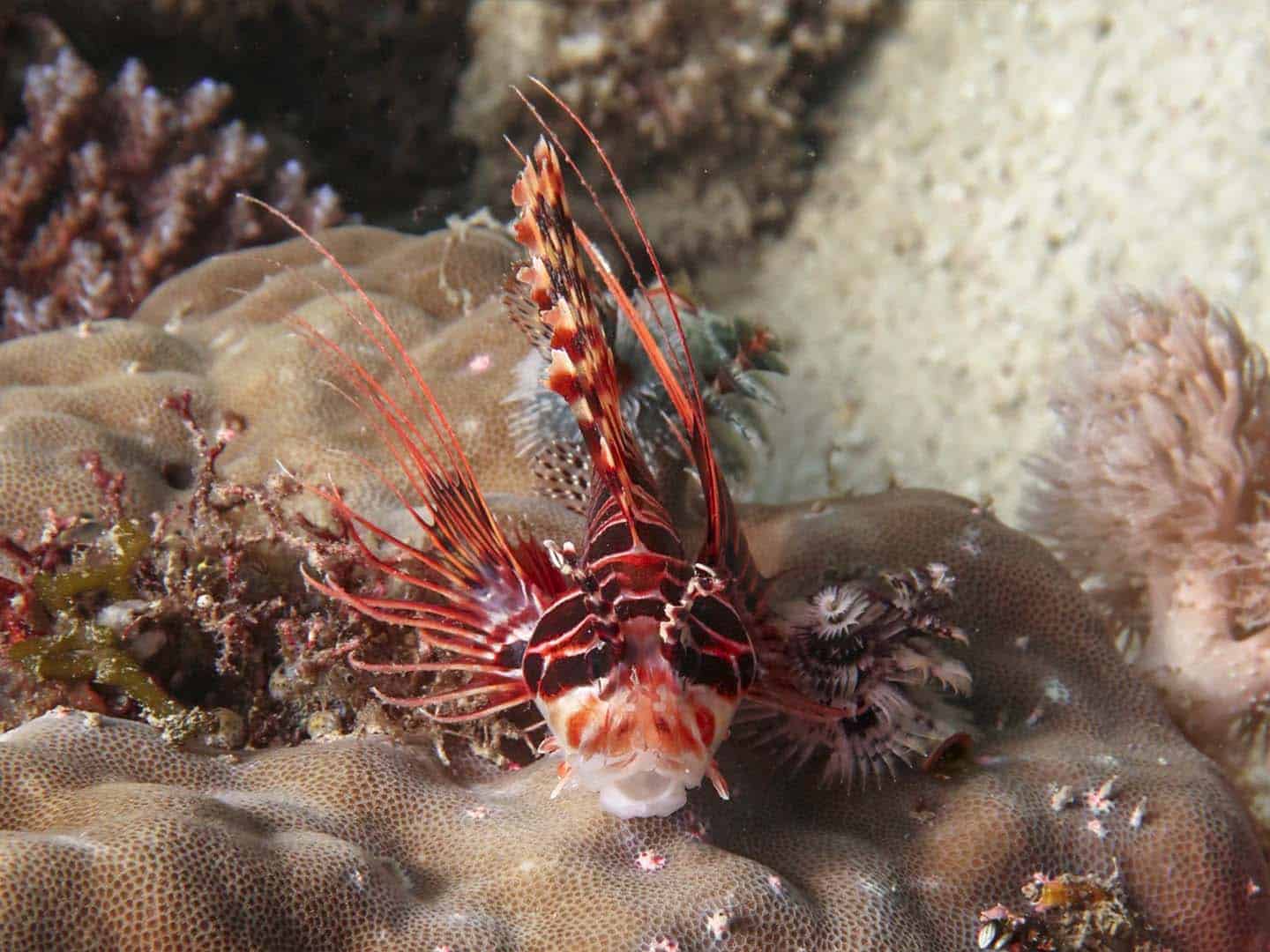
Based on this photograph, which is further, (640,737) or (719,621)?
(719,621)

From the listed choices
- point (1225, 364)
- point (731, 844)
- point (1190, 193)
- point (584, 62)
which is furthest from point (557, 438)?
point (1190, 193)

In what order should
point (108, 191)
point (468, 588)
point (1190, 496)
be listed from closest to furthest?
point (468, 588), point (1190, 496), point (108, 191)

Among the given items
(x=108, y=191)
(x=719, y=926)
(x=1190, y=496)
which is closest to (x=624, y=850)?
(x=719, y=926)

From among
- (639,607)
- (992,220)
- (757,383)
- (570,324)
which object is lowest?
(757,383)

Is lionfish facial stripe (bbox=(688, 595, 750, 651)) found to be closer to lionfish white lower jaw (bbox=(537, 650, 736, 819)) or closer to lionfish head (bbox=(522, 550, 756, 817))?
lionfish head (bbox=(522, 550, 756, 817))

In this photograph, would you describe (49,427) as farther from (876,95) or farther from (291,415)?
(876,95)

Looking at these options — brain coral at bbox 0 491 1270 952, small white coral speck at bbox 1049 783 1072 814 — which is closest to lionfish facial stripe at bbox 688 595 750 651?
brain coral at bbox 0 491 1270 952

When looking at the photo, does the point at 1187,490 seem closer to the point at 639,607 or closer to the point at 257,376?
the point at 639,607
